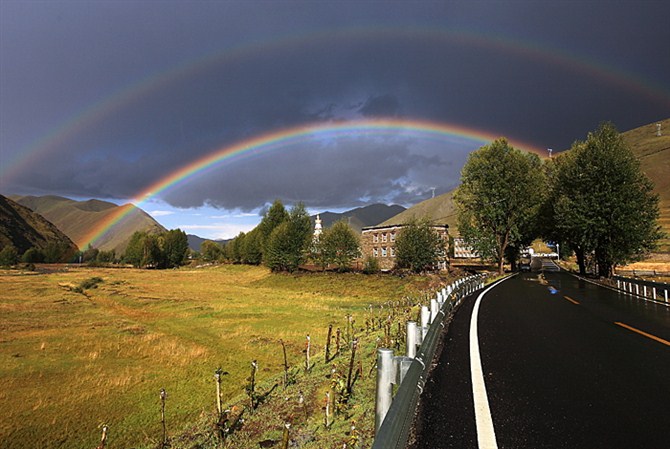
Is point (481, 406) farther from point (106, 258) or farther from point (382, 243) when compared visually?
point (106, 258)

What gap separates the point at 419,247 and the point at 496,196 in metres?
→ 13.8

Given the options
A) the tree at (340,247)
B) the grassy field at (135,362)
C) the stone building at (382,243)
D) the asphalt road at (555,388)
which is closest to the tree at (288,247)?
the tree at (340,247)

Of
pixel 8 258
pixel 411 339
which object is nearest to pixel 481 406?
pixel 411 339

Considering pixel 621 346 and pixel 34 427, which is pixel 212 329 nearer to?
pixel 34 427

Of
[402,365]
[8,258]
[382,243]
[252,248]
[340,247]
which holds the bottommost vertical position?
[8,258]

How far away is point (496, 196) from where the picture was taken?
42875 millimetres

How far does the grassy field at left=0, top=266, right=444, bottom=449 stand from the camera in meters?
8.95

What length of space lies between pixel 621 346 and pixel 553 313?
5.25 meters

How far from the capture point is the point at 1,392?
38.0ft

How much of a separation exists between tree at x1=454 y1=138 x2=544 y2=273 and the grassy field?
20605 millimetres

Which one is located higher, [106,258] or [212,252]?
[212,252]

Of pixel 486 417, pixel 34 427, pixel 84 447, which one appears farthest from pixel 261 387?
pixel 486 417

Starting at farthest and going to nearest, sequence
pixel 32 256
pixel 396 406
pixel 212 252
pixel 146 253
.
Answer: pixel 212 252 → pixel 32 256 → pixel 146 253 → pixel 396 406

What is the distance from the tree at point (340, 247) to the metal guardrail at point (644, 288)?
4282 cm
